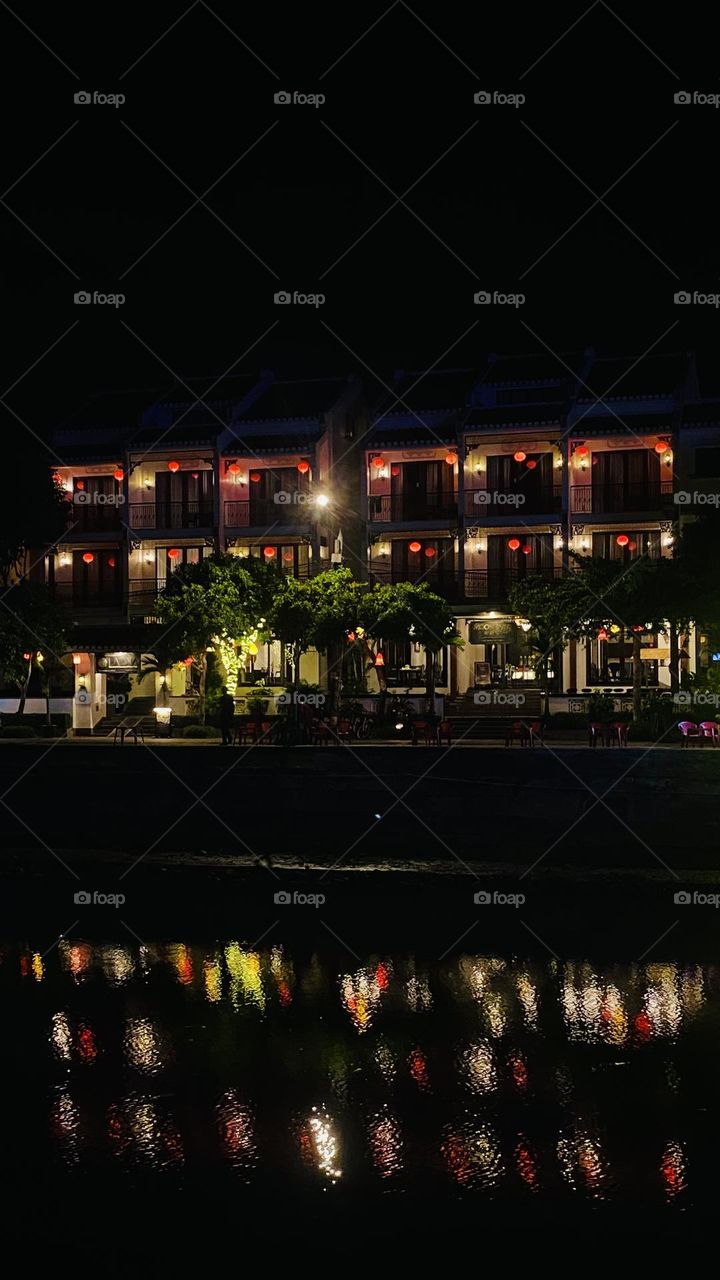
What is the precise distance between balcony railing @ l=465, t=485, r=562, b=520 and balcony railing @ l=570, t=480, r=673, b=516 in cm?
76

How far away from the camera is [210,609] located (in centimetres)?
3900

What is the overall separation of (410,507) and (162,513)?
9.44 m

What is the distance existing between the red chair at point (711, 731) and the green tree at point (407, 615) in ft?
38.8

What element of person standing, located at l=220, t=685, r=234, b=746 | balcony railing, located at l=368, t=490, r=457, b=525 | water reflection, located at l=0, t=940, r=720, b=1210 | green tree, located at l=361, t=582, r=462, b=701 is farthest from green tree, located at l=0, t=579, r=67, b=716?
water reflection, located at l=0, t=940, r=720, b=1210

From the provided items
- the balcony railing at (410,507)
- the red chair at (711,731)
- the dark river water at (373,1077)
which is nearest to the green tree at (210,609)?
the balcony railing at (410,507)

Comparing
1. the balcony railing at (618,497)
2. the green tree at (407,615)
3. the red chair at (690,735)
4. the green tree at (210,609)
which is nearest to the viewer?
the red chair at (690,735)

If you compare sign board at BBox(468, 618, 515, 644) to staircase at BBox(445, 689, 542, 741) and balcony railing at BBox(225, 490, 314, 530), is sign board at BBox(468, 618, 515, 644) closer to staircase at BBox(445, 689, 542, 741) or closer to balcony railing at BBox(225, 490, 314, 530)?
staircase at BBox(445, 689, 542, 741)

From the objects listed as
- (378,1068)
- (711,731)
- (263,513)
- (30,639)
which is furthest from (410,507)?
(378,1068)

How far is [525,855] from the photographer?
21.1 metres

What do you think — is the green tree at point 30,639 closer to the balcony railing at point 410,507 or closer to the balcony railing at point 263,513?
the balcony railing at point 263,513

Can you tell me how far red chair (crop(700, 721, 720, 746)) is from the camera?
27581 millimetres

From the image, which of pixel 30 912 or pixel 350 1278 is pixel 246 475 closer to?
pixel 30 912

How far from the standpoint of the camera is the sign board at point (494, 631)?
44406mm

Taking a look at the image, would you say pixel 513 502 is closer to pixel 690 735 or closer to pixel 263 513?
pixel 263 513
